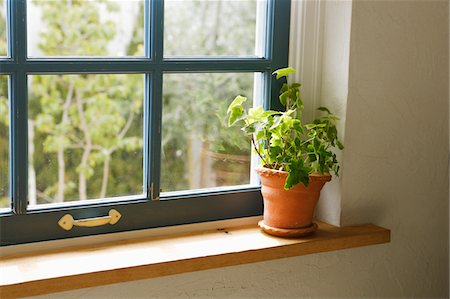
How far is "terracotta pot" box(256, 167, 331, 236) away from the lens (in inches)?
73.6

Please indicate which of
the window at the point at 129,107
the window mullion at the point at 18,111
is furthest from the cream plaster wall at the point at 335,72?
the window mullion at the point at 18,111

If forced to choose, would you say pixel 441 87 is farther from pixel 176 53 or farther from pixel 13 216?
pixel 13 216

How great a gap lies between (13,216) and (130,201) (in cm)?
29

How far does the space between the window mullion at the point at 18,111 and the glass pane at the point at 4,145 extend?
0.05 feet

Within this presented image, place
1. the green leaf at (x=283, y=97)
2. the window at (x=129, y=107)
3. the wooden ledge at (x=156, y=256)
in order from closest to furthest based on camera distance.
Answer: the wooden ledge at (x=156, y=256)
the window at (x=129, y=107)
the green leaf at (x=283, y=97)

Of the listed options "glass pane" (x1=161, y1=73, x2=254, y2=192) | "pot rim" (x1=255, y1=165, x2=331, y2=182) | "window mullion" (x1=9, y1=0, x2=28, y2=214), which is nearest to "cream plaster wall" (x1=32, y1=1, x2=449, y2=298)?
"pot rim" (x1=255, y1=165, x2=331, y2=182)

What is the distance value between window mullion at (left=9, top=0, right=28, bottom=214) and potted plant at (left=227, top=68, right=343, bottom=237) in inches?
20.4

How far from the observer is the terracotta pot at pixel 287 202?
1.87 metres

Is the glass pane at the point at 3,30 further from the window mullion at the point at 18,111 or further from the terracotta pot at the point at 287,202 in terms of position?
the terracotta pot at the point at 287,202

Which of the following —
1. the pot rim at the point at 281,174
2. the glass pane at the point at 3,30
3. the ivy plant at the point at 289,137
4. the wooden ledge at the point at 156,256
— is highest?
the glass pane at the point at 3,30

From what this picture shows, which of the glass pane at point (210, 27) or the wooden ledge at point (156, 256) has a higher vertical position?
the glass pane at point (210, 27)

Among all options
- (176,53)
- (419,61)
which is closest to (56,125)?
(176,53)

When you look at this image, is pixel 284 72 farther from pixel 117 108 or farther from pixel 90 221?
pixel 90 221

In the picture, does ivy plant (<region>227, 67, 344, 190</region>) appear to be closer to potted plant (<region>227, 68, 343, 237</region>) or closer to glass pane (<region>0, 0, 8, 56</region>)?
potted plant (<region>227, 68, 343, 237</region>)
